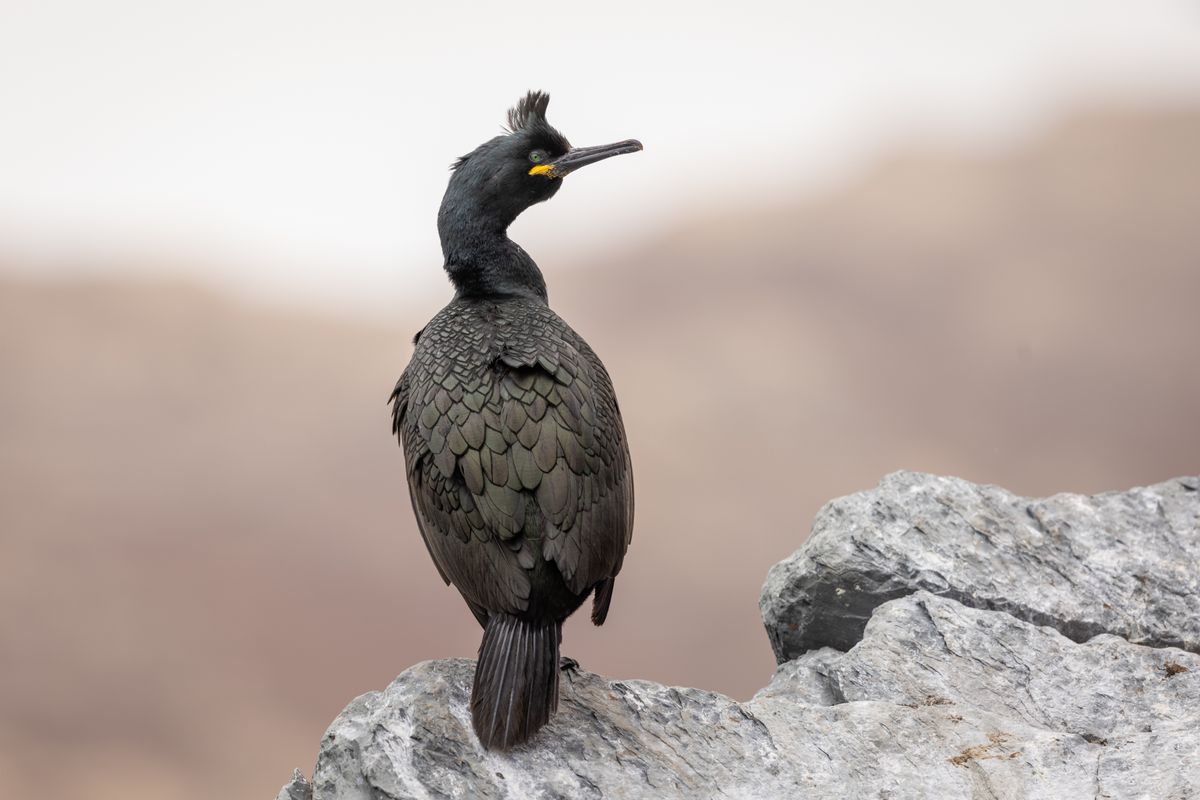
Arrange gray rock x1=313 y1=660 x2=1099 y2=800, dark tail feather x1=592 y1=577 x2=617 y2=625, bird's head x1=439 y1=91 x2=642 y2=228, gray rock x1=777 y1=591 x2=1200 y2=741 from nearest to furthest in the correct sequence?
gray rock x1=313 y1=660 x2=1099 y2=800 < dark tail feather x1=592 y1=577 x2=617 y2=625 < gray rock x1=777 y1=591 x2=1200 y2=741 < bird's head x1=439 y1=91 x2=642 y2=228

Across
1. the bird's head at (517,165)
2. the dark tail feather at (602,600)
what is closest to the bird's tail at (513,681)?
the dark tail feather at (602,600)

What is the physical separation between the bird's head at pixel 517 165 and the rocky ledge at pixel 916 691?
170 cm

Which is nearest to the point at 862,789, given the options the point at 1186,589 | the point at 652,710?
the point at 652,710

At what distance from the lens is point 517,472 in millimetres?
3750

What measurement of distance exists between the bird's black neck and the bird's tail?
4.49 ft

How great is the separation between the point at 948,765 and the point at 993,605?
4.43ft

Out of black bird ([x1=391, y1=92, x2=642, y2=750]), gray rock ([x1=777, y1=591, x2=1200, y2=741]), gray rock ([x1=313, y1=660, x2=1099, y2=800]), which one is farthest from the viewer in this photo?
gray rock ([x1=777, y1=591, x2=1200, y2=741])

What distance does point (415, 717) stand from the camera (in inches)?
142

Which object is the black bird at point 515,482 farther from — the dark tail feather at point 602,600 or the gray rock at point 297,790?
the gray rock at point 297,790

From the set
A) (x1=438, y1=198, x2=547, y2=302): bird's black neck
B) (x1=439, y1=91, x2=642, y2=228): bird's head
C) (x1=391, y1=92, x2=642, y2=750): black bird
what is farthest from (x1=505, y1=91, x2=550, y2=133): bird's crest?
(x1=391, y1=92, x2=642, y2=750): black bird

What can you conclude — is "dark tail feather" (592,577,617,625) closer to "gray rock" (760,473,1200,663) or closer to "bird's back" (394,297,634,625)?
"bird's back" (394,297,634,625)

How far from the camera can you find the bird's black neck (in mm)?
4574

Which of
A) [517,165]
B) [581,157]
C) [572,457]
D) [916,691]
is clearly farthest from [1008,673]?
[517,165]

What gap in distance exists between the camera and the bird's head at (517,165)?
180 inches
